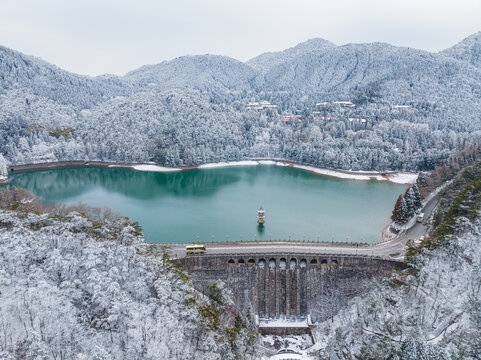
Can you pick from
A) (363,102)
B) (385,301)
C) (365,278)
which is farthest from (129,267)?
(363,102)

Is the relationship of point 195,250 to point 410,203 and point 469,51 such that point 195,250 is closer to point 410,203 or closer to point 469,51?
point 410,203

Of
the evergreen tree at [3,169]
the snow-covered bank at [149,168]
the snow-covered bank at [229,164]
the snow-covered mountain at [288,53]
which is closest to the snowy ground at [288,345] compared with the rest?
the snow-covered bank at [149,168]

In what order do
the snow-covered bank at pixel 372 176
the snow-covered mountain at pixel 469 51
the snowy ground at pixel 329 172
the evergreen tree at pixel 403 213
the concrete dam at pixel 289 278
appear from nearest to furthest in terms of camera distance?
1. the concrete dam at pixel 289 278
2. the evergreen tree at pixel 403 213
3. the snow-covered bank at pixel 372 176
4. the snowy ground at pixel 329 172
5. the snow-covered mountain at pixel 469 51

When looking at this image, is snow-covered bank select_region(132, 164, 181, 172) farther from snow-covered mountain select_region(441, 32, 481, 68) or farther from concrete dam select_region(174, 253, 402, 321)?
snow-covered mountain select_region(441, 32, 481, 68)

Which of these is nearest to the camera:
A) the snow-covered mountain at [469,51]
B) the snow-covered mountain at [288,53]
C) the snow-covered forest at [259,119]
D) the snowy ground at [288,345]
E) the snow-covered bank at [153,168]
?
the snowy ground at [288,345]

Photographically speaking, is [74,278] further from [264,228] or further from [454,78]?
[454,78]

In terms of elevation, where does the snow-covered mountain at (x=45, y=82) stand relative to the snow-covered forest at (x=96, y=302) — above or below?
above

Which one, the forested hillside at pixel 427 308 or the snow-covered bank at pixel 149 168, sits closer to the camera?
the forested hillside at pixel 427 308

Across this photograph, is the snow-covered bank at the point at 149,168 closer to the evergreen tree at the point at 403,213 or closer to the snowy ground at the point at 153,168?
the snowy ground at the point at 153,168
